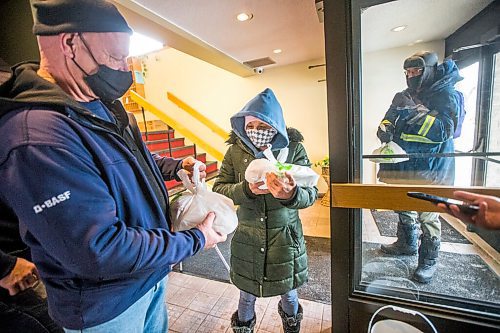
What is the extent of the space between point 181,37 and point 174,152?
2.28 m

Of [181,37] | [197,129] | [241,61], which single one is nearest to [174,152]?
[197,129]

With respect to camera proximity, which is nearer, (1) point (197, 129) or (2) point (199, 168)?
(2) point (199, 168)

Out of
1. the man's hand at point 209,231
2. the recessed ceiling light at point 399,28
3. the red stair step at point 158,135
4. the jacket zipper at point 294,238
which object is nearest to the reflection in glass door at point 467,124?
the recessed ceiling light at point 399,28

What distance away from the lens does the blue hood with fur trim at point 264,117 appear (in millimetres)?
1273

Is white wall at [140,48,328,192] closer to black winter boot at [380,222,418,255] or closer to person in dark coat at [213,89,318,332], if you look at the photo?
black winter boot at [380,222,418,255]

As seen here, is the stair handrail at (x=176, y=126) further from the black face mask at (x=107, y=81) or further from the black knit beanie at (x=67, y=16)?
the black knit beanie at (x=67, y=16)

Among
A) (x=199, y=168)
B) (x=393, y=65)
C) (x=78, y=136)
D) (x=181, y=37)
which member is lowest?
(x=199, y=168)

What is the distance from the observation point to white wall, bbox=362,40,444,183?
1304 millimetres

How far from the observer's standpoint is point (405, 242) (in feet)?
6.02

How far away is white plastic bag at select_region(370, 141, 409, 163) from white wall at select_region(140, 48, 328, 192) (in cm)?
294

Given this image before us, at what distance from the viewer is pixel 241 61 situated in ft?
12.2

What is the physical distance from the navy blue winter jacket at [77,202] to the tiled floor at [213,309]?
3.78 ft

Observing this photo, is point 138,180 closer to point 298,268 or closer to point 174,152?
point 298,268

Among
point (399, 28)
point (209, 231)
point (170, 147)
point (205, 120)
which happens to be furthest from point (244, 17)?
point (170, 147)
